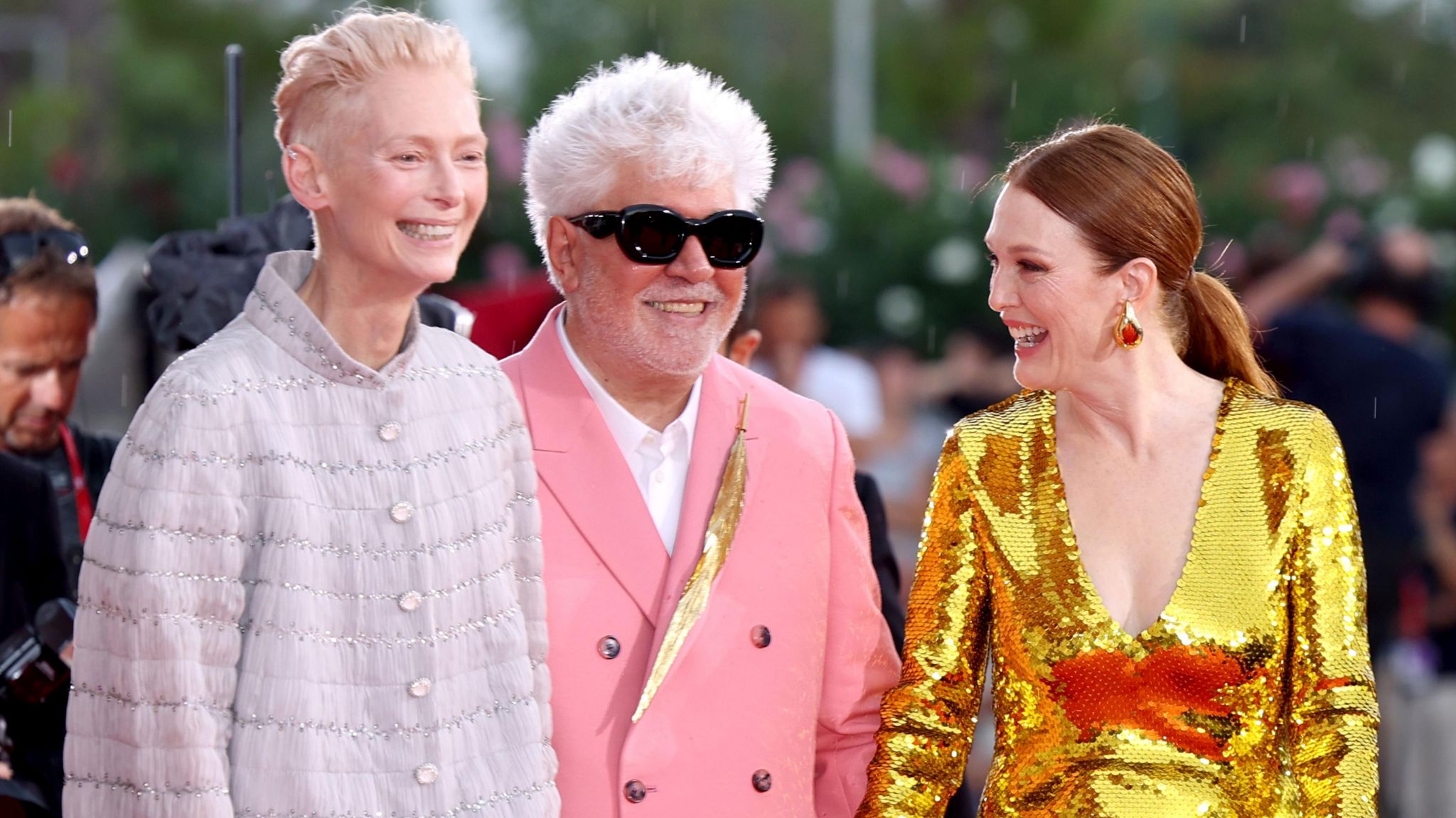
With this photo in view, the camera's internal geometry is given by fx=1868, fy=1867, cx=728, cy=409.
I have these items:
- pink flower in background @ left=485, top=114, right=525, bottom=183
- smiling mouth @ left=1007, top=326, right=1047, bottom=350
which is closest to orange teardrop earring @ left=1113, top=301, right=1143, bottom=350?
smiling mouth @ left=1007, top=326, right=1047, bottom=350

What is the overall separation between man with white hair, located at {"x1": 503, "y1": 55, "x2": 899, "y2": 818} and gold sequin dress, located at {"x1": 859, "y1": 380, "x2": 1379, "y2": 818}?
170mm

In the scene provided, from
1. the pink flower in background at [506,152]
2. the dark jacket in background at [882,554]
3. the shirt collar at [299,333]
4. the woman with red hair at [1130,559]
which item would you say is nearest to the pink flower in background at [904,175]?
the pink flower in background at [506,152]

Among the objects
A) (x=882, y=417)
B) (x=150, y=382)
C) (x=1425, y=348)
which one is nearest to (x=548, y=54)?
(x=882, y=417)

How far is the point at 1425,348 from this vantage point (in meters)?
7.75

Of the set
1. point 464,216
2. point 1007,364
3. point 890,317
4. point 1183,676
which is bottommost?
point 1183,676

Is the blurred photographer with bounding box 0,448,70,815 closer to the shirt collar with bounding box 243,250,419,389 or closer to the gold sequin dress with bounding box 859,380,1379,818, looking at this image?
the shirt collar with bounding box 243,250,419,389

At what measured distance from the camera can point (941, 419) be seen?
10.3 metres

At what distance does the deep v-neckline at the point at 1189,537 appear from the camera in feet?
10.5

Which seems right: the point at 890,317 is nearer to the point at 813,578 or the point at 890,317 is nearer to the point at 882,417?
the point at 882,417

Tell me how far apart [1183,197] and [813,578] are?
37.4 inches

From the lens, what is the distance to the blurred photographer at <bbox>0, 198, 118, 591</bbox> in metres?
3.99

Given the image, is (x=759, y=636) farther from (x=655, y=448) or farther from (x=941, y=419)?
(x=941, y=419)

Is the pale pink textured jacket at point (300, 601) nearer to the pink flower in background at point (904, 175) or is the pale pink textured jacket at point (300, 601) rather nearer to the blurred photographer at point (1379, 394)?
the blurred photographer at point (1379, 394)

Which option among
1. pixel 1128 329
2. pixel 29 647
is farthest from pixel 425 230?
pixel 29 647
